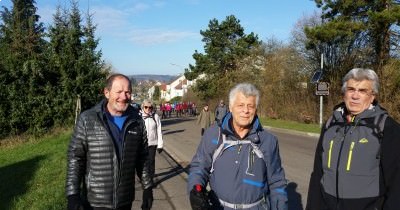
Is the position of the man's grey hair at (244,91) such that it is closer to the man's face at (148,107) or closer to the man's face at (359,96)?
the man's face at (359,96)

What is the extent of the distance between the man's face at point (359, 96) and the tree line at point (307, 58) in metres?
20.1

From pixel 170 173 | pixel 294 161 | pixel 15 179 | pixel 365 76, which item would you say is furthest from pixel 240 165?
pixel 294 161

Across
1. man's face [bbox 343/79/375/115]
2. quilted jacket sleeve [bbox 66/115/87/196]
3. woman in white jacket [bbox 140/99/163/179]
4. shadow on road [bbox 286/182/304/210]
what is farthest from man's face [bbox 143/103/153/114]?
man's face [bbox 343/79/375/115]

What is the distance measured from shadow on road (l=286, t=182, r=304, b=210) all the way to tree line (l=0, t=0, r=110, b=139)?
17.4m

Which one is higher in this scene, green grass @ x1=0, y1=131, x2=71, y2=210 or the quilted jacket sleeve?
the quilted jacket sleeve

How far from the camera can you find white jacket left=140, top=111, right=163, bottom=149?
988 cm

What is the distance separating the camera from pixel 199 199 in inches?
123

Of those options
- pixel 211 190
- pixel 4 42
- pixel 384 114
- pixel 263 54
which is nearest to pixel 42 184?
pixel 211 190

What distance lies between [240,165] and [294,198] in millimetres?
5342

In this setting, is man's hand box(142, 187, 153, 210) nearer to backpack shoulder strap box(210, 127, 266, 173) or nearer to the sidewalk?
backpack shoulder strap box(210, 127, 266, 173)

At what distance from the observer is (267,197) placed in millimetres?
3316

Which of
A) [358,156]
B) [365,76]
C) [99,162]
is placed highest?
[365,76]

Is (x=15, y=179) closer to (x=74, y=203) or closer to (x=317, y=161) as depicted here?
(x=74, y=203)

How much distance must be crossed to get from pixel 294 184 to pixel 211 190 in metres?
6.58
